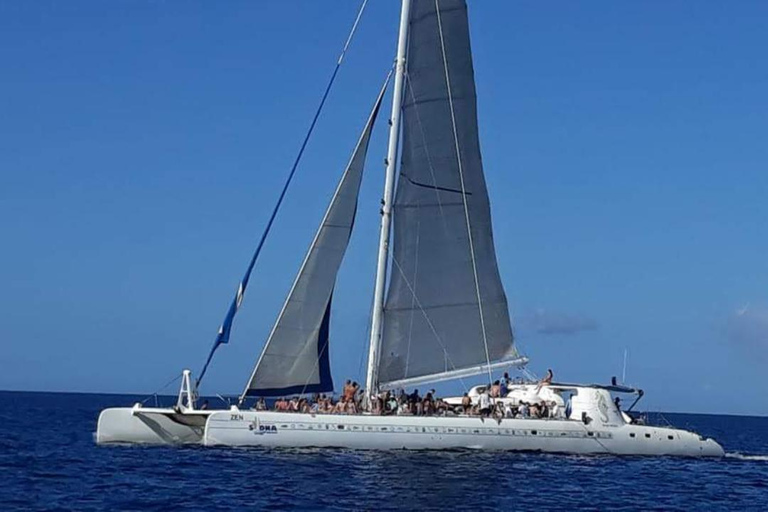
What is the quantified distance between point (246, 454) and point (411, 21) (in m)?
15.4

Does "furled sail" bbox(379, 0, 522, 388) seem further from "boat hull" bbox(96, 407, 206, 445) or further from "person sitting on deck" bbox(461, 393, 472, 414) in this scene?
"boat hull" bbox(96, 407, 206, 445)

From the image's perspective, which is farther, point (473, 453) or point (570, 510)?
point (473, 453)

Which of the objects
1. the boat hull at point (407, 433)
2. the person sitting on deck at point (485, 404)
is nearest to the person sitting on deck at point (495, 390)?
the person sitting on deck at point (485, 404)

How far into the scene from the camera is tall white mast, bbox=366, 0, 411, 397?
121 ft

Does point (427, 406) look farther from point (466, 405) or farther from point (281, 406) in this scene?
point (281, 406)

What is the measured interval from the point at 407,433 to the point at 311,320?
4723 millimetres

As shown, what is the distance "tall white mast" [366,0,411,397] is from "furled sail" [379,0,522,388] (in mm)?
304

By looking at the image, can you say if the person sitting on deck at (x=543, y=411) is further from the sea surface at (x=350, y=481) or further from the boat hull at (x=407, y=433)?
the sea surface at (x=350, y=481)

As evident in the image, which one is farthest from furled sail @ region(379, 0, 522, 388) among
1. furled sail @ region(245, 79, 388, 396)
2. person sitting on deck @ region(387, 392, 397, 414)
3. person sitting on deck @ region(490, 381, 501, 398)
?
furled sail @ region(245, 79, 388, 396)

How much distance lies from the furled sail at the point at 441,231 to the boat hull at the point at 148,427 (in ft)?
21.3

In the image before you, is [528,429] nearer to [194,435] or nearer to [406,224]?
[406,224]

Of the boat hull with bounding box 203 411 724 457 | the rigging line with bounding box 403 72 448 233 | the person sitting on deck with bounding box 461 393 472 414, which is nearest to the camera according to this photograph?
the boat hull with bounding box 203 411 724 457

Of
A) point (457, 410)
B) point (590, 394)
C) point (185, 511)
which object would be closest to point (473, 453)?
point (457, 410)

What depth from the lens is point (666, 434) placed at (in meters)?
39.4
